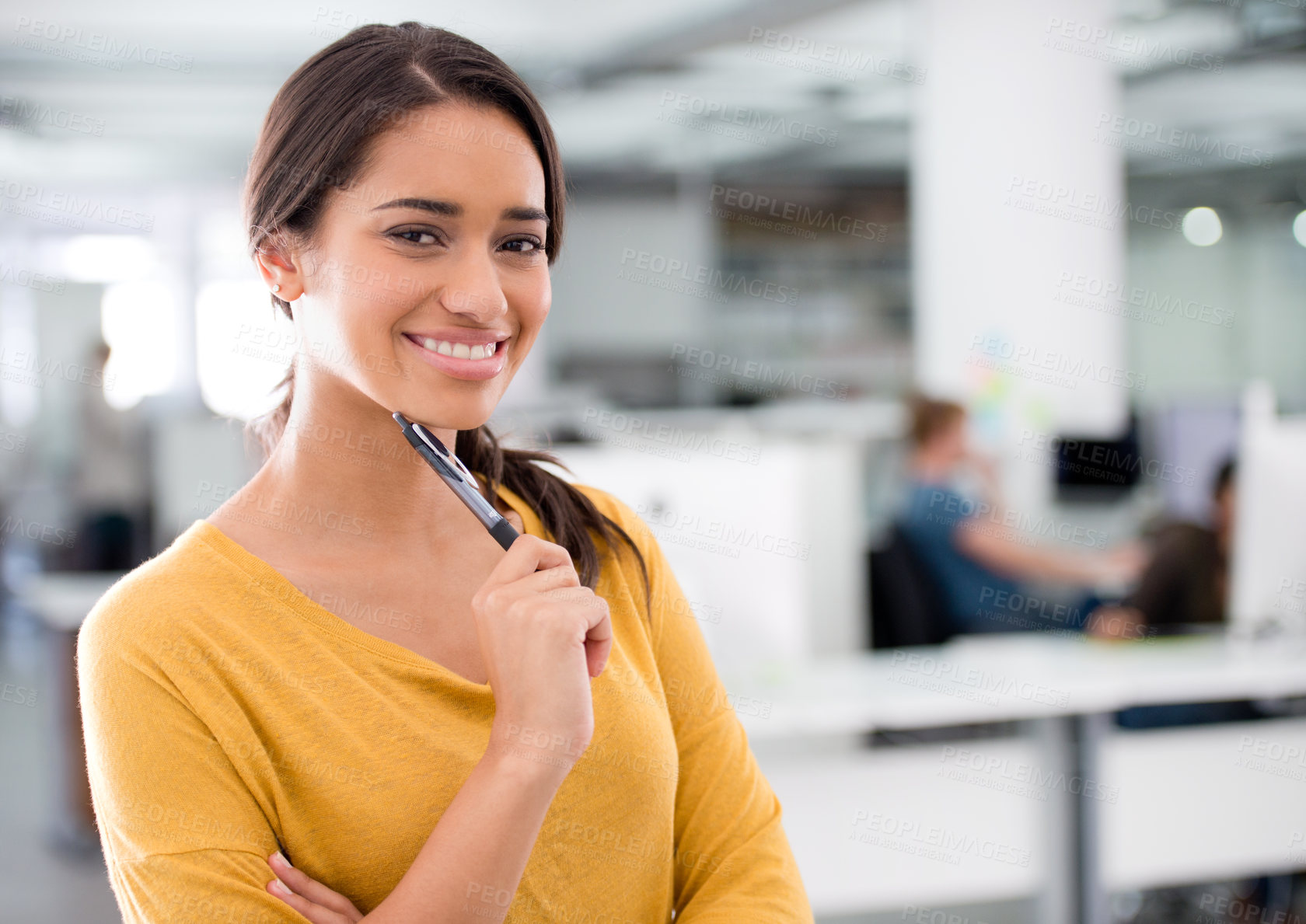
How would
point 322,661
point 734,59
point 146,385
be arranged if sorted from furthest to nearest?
point 146,385 → point 734,59 → point 322,661

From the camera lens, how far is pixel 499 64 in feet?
3.34

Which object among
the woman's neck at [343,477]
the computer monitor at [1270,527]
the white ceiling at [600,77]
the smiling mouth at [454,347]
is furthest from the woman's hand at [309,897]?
the white ceiling at [600,77]

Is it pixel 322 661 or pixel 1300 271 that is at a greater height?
pixel 1300 271

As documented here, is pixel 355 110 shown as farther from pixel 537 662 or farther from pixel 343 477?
pixel 537 662

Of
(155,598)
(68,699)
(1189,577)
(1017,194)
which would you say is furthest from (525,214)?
(1017,194)

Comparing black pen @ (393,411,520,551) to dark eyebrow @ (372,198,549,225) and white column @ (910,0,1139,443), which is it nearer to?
dark eyebrow @ (372,198,549,225)

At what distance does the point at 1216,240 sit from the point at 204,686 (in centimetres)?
1007

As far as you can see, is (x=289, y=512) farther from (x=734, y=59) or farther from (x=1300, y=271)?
(x=1300, y=271)

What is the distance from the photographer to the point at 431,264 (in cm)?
A: 93

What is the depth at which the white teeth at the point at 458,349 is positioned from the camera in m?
0.95

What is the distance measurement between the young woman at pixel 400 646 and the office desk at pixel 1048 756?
1329 millimetres

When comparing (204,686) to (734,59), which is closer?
(204,686)

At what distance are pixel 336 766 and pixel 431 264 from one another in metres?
0.42

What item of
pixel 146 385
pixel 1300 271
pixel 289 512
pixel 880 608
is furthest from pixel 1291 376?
pixel 289 512
